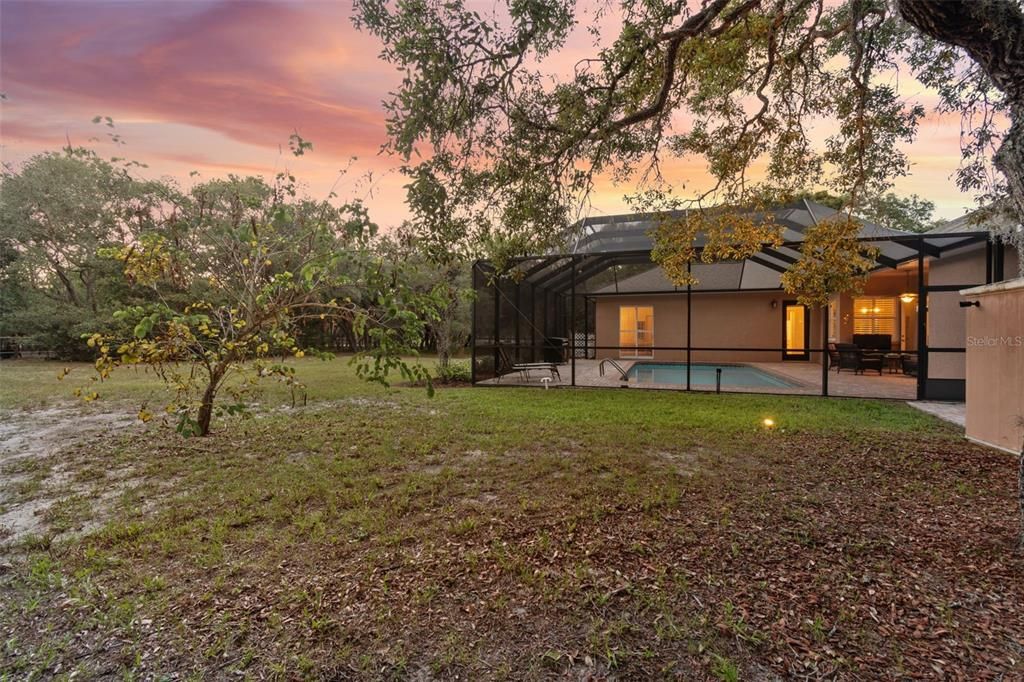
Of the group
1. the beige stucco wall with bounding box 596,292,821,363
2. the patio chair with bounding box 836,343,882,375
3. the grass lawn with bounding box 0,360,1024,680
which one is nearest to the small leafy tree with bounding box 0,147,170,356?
the grass lawn with bounding box 0,360,1024,680

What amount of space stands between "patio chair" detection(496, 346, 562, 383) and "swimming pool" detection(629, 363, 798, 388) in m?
2.06

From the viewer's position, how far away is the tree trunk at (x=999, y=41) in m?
2.39

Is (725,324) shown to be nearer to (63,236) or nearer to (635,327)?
(635,327)

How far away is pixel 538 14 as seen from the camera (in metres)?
3.31

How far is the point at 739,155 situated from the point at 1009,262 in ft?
19.9

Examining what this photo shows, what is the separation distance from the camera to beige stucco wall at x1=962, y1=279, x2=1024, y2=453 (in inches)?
175

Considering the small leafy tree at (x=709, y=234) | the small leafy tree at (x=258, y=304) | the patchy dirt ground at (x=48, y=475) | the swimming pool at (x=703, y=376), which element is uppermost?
the small leafy tree at (x=709, y=234)

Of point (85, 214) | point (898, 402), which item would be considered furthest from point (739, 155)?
point (85, 214)

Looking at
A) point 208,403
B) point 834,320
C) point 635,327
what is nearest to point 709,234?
point 208,403

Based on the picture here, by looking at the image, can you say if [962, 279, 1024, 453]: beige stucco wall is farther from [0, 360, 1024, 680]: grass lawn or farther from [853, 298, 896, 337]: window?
[853, 298, 896, 337]: window

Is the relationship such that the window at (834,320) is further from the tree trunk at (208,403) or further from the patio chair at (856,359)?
the tree trunk at (208,403)

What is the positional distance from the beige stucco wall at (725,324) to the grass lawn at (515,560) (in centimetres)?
1046

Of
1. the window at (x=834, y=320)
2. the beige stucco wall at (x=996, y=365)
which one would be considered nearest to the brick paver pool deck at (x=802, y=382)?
the window at (x=834, y=320)

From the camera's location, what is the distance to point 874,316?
13.2m
